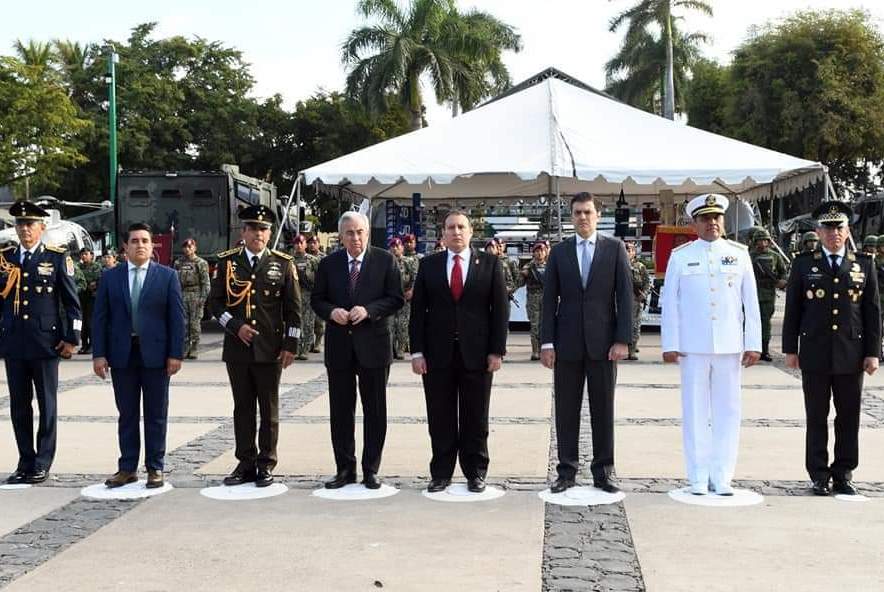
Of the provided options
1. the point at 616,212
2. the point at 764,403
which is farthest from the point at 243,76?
the point at 764,403

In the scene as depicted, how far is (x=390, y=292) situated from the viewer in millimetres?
6598

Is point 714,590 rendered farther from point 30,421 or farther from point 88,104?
point 88,104

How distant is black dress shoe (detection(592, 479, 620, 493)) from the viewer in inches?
244

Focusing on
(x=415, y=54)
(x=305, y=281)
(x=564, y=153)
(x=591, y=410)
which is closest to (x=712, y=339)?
(x=591, y=410)

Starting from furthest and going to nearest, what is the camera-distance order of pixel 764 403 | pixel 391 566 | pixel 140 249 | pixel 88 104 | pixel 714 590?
1. pixel 88 104
2. pixel 764 403
3. pixel 140 249
4. pixel 391 566
5. pixel 714 590

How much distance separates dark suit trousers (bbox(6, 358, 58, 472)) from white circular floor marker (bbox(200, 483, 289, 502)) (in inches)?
46.1

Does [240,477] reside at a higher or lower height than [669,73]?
lower

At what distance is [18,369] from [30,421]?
354 millimetres

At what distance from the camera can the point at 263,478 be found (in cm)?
652

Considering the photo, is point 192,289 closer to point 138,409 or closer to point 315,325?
point 315,325

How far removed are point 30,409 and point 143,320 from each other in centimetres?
106

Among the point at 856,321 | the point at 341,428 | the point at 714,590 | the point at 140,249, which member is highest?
the point at 140,249

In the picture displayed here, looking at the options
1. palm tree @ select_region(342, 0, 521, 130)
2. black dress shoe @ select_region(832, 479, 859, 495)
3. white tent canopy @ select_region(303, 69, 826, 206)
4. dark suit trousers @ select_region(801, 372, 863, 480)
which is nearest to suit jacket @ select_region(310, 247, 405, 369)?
dark suit trousers @ select_region(801, 372, 863, 480)

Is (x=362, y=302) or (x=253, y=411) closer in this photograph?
(x=362, y=302)
